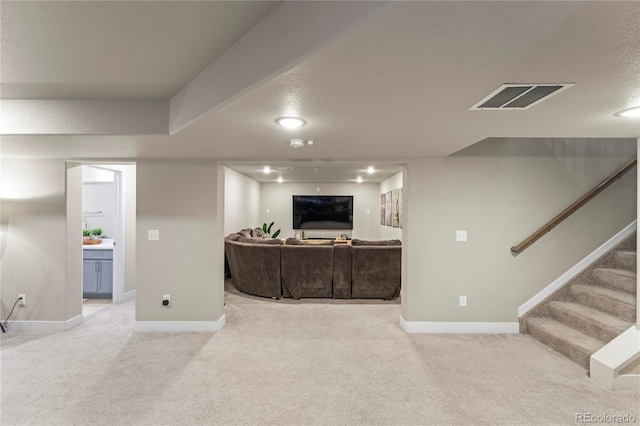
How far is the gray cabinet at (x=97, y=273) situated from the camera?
494 centimetres

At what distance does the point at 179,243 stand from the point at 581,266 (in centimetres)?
479

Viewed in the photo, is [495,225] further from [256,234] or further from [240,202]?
[240,202]

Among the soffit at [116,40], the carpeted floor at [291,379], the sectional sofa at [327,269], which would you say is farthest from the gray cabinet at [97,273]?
the soffit at [116,40]

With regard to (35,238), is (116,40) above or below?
above

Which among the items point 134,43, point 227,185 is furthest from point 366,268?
point 134,43

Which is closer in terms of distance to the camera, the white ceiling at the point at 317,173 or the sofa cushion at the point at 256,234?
the white ceiling at the point at 317,173

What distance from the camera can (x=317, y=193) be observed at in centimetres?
908

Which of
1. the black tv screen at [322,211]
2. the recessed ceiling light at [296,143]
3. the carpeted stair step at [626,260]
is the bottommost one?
the carpeted stair step at [626,260]

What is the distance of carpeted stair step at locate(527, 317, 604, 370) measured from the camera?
2.85m

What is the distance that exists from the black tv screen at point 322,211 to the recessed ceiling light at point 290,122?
6711 mm

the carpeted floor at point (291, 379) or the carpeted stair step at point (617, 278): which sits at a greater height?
the carpeted stair step at point (617, 278)

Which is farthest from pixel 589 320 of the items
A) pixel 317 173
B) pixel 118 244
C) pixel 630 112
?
pixel 118 244

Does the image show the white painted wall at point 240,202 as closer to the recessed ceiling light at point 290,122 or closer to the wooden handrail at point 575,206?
the recessed ceiling light at point 290,122

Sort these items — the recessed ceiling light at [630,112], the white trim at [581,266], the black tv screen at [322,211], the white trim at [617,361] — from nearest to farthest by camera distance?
the recessed ceiling light at [630,112]
the white trim at [617,361]
the white trim at [581,266]
the black tv screen at [322,211]
